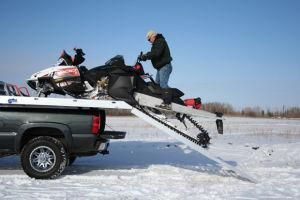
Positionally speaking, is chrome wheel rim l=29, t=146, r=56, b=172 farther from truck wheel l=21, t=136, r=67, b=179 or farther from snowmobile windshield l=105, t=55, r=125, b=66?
snowmobile windshield l=105, t=55, r=125, b=66

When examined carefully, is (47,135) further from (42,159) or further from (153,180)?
(153,180)

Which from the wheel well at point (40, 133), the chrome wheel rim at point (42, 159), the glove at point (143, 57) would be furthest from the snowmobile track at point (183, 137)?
the chrome wheel rim at point (42, 159)

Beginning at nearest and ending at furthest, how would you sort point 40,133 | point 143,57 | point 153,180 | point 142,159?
point 153,180
point 40,133
point 143,57
point 142,159

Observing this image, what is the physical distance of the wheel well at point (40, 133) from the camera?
812 centimetres

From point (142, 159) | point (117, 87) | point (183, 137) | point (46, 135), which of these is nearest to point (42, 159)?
point (46, 135)

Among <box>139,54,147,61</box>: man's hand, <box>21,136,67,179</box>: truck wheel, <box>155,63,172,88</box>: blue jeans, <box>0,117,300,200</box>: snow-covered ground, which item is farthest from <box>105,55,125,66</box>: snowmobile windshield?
<box>0,117,300,200</box>: snow-covered ground

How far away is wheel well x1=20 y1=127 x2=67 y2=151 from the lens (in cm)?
812

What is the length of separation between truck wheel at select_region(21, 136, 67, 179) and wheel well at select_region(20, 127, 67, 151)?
0.47 feet

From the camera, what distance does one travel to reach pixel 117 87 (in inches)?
334

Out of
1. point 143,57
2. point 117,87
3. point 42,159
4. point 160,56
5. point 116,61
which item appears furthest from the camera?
point 160,56

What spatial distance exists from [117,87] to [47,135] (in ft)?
5.49

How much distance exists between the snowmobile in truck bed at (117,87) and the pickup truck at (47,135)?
0.53 meters

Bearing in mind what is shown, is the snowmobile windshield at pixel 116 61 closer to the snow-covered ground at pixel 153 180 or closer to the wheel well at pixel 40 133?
the wheel well at pixel 40 133

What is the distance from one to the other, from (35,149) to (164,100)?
8.92ft
